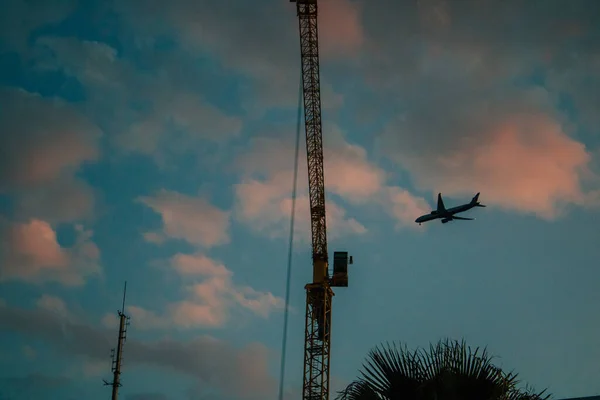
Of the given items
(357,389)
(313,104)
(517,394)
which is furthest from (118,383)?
(313,104)

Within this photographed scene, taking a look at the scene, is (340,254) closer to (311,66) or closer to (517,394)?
(311,66)

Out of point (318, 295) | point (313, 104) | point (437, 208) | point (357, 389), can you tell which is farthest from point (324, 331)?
point (357, 389)

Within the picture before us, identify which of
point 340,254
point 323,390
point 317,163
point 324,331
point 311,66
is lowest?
point 323,390

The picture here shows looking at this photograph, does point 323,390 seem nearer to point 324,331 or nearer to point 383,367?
point 324,331

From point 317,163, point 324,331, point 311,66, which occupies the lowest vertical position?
point 324,331

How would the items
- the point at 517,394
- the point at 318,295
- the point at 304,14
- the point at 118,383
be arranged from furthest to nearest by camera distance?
the point at 318,295
the point at 304,14
the point at 118,383
the point at 517,394

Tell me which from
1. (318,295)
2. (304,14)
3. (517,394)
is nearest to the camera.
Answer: (517,394)

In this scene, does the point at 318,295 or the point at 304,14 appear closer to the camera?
the point at 304,14

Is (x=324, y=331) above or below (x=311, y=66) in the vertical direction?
below

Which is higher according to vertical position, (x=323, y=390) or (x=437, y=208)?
(x=437, y=208)
